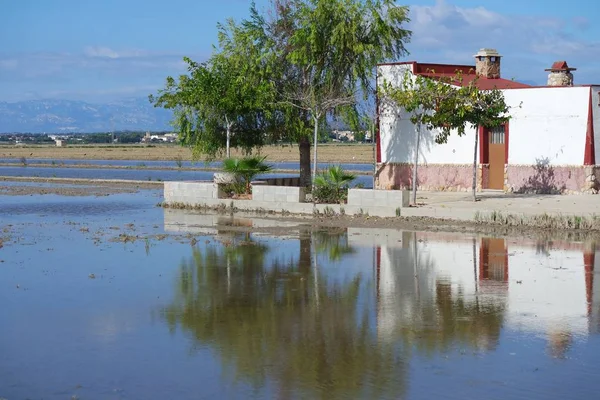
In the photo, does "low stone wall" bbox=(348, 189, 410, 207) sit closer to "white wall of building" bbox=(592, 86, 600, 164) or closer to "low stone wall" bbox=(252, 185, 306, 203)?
"low stone wall" bbox=(252, 185, 306, 203)

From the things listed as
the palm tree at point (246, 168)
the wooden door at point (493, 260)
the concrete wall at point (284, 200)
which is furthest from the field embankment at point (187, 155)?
the wooden door at point (493, 260)

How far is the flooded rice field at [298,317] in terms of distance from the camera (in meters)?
10.3

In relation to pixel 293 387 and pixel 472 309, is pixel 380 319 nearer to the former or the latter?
pixel 472 309

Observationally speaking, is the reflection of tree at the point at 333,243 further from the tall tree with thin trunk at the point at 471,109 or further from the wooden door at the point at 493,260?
the tall tree with thin trunk at the point at 471,109

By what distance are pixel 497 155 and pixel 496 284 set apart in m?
18.6

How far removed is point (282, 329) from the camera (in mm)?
12891

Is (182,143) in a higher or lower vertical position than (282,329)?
higher

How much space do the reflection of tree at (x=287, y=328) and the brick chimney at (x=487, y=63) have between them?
71.0ft

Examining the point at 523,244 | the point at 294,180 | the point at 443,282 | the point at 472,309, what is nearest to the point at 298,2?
the point at 294,180

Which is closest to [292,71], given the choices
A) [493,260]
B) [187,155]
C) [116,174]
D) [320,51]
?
[320,51]

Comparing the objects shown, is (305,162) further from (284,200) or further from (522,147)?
(522,147)

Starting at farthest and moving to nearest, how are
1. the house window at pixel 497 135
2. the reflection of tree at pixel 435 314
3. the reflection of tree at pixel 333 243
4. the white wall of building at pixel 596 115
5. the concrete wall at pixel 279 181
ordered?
the house window at pixel 497 135, the concrete wall at pixel 279 181, the white wall of building at pixel 596 115, the reflection of tree at pixel 333 243, the reflection of tree at pixel 435 314

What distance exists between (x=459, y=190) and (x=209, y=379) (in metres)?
25.7

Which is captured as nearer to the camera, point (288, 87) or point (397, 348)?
point (397, 348)
